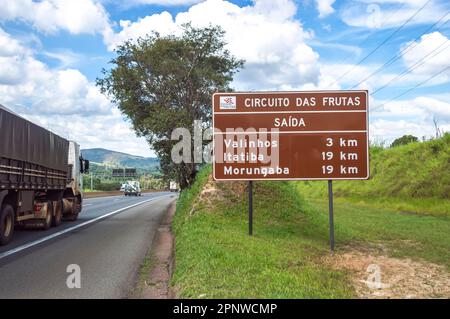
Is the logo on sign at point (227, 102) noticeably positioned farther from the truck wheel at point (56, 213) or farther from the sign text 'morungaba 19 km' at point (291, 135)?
the truck wheel at point (56, 213)

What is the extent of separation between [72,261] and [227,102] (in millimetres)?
5139

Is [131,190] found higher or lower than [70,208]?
higher

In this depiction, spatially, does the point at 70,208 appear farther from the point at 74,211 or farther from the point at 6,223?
the point at 6,223

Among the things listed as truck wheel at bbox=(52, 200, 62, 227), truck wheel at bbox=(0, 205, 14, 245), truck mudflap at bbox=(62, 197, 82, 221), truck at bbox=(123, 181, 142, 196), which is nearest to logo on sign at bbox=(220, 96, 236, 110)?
truck wheel at bbox=(0, 205, 14, 245)

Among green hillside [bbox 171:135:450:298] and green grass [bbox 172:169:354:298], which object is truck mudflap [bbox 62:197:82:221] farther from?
green grass [bbox 172:169:354:298]

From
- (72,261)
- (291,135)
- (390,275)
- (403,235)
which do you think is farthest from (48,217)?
(390,275)

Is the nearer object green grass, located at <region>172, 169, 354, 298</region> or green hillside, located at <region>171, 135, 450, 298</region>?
green grass, located at <region>172, 169, 354, 298</region>

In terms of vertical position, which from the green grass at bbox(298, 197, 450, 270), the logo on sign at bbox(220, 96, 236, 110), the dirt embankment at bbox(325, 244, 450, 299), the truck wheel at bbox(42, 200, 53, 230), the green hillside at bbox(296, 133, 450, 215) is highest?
the logo on sign at bbox(220, 96, 236, 110)

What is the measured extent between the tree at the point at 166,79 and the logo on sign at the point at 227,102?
34.5 feet

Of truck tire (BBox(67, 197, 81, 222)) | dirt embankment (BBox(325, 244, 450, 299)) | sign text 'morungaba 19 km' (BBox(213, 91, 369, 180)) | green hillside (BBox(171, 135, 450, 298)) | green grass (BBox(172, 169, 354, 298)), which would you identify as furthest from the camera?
truck tire (BBox(67, 197, 81, 222))

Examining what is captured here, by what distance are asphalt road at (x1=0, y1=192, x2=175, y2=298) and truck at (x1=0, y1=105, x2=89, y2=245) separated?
0.64 metres

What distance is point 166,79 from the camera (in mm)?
23531

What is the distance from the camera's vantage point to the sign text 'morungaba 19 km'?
1197 centimetres
